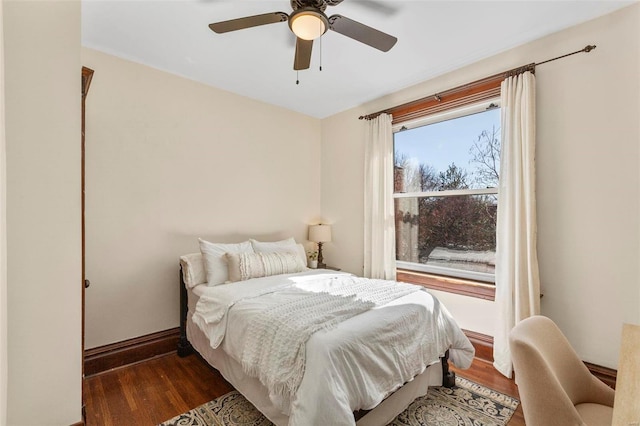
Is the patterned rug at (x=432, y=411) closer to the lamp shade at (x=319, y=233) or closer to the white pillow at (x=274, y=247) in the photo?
the white pillow at (x=274, y=247)

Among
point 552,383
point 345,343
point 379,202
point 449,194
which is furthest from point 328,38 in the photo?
point 552,383

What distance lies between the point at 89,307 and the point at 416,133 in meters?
3.65

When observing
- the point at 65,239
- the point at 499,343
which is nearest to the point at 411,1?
the point at 65,239

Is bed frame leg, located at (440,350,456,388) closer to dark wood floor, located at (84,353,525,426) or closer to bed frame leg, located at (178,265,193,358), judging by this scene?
dark wood floor, located at (84,353,525,426)

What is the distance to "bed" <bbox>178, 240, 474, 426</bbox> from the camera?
1.51 metres

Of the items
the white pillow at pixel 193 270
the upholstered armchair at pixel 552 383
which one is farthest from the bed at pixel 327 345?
the upholstered armchair at pixel 552 383

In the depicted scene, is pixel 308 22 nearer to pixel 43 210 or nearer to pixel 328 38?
pixel 328 38

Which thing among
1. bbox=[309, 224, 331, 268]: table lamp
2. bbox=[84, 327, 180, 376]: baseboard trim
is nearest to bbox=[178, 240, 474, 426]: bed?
bbox=[84, 327, 180, 376]: baseboard trim

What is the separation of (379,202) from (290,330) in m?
2.18

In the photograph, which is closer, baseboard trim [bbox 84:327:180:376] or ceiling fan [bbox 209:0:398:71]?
ceiling fan [bbox 209:0:398:71]

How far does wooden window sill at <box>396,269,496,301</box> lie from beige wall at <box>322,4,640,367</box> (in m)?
0.45

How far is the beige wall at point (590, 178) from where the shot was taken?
6.86ft

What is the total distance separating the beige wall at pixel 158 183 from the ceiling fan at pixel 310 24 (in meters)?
1.48

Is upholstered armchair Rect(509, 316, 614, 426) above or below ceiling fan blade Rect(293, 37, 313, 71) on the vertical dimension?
below
